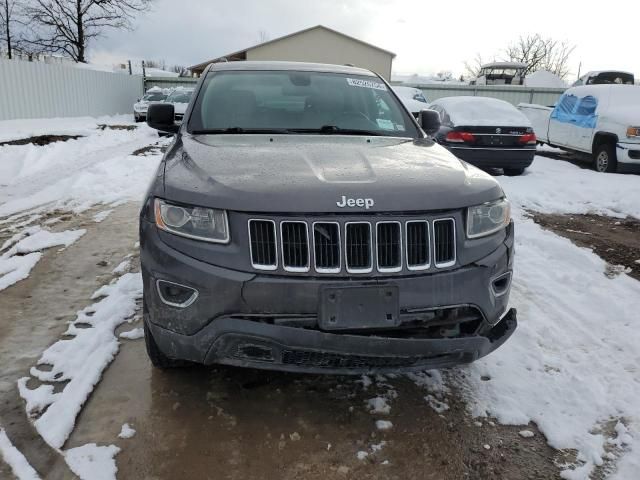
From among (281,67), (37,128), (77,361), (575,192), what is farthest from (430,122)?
(37,128)

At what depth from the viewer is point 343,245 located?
2293 millimetres

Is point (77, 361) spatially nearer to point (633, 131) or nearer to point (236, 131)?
point (236, 131)

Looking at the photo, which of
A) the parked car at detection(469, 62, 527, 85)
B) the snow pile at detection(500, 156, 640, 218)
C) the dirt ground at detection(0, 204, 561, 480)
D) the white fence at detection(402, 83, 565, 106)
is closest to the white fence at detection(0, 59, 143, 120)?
the snow pile at detection(500, 156, 640, 218)

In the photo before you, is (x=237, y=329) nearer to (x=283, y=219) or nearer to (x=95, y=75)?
(x=283, y=219)

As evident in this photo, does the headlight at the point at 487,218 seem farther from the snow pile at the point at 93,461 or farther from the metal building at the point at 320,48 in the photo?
the metal building at the point at 320,48

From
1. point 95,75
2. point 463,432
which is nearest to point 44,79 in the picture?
point 95,75

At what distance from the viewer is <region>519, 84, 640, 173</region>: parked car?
10156mm

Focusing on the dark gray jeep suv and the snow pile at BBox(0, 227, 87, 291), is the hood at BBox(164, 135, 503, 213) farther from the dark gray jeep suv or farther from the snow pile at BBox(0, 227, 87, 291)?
the snow pile at BBox(0, 227, 87, 291)

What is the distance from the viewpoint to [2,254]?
191 inches

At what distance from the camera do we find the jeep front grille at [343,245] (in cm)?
228

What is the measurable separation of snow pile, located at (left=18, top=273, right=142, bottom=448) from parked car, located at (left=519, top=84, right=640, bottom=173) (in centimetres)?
981

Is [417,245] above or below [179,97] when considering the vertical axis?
below

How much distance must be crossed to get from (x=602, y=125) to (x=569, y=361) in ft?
30.4

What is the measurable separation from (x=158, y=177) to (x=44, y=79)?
670 inches
